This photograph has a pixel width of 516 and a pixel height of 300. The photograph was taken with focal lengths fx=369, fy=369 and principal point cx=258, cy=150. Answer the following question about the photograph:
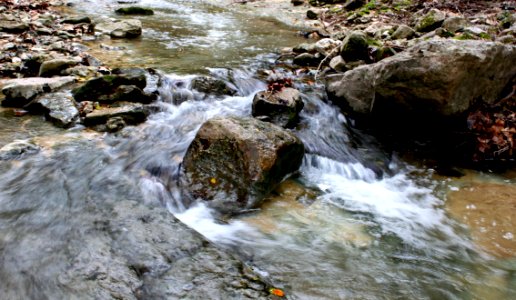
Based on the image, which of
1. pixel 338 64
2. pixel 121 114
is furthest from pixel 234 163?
pixel 338 64

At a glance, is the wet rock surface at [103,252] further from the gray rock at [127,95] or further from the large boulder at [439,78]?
the large boulder at [439,78]

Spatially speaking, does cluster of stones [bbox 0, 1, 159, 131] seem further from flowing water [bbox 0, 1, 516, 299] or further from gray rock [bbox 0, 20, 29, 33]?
flowing water [bbox 0, 1, 516, 299]

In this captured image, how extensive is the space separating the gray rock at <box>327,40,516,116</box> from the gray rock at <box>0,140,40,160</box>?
511 centimetres

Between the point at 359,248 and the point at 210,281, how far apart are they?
167 centimetres

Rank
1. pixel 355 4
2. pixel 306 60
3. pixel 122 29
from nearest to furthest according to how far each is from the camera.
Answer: pixel 306 60, pixel 122 29, pixel 355 4

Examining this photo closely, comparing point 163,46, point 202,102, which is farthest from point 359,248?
point 163,46

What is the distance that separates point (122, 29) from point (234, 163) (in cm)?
815

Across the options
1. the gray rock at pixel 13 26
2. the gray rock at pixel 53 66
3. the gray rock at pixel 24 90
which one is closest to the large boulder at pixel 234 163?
the gray rock at pixel 24 90

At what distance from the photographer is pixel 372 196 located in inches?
193

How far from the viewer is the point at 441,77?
5.28 metres

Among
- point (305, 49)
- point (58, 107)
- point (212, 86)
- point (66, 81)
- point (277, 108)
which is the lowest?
point (58, 107)

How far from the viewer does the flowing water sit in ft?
10.9

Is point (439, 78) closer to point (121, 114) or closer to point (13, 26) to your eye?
point (121, 114)

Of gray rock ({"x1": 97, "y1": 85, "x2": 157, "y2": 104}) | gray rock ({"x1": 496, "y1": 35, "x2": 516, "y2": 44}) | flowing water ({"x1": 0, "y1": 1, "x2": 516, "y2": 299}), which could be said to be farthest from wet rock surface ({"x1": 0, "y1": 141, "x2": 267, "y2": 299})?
gray rock ({"x1": 496, "y1": 35, "x2": 516, "y2": 44})
